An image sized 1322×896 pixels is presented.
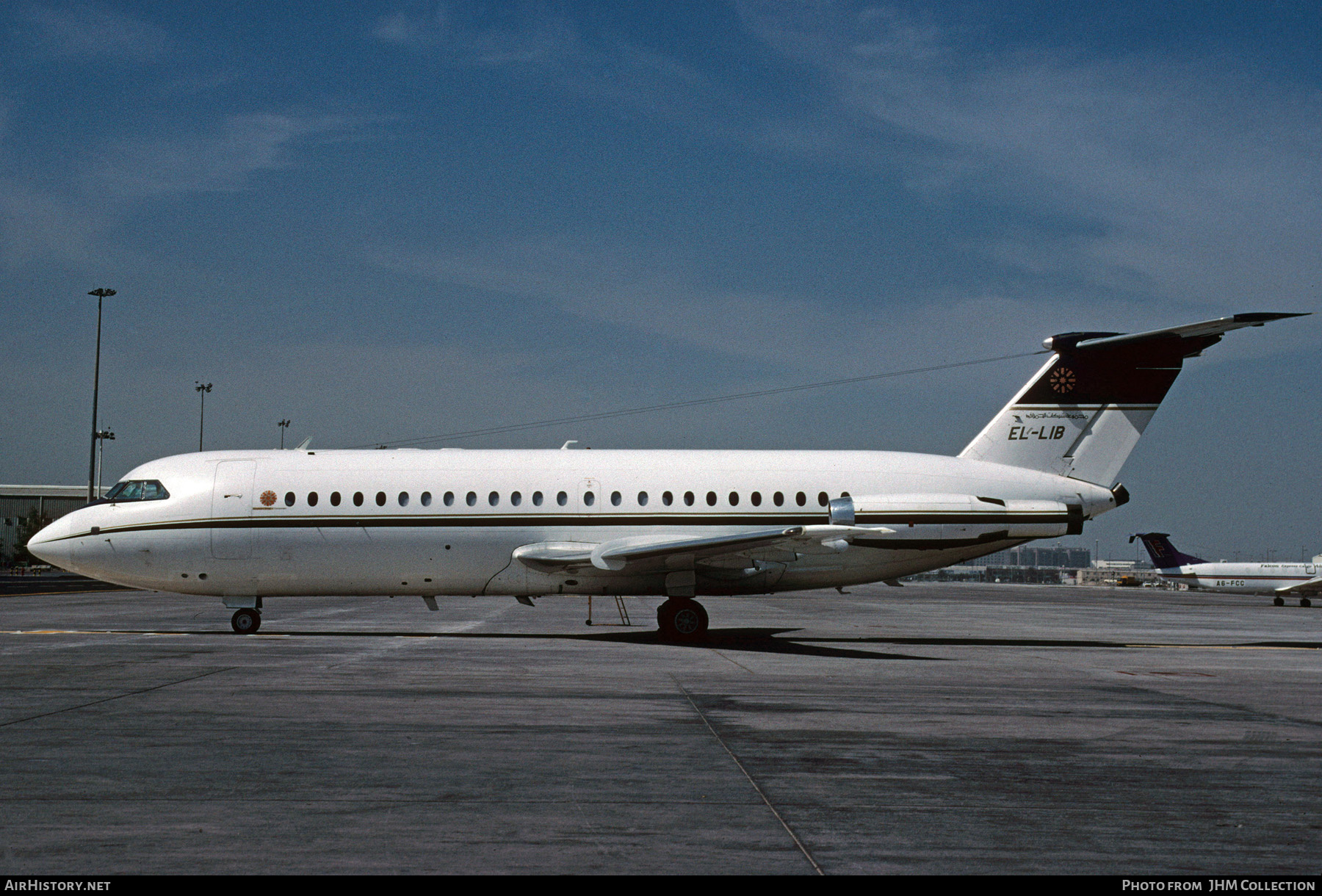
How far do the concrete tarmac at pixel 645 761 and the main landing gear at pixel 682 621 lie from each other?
2.05 metres

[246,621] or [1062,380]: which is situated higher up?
[1062,380]

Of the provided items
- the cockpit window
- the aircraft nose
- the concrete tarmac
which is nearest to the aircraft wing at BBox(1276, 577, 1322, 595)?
the concrete tarmac

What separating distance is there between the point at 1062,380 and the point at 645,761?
674 inches

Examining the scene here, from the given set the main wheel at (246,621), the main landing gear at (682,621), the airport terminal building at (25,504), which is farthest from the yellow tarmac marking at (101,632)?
the airport terminal building at (25,504)

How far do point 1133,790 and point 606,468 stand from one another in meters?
14.8

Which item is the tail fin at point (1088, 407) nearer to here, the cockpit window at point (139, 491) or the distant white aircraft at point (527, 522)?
the distant white aircraft at point (527, 522)

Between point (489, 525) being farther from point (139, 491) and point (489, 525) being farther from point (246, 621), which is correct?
point (139, 491)

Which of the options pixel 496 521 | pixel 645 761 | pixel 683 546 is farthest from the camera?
pixel 496 521

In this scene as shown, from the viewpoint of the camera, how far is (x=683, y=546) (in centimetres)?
1930

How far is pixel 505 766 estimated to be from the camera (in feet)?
27.3

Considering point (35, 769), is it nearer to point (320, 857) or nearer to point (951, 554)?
point (320, 857)

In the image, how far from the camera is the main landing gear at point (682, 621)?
68.4 ft

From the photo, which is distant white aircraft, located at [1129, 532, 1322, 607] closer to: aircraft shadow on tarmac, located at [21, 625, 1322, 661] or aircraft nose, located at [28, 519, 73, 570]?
aircraft shadow on tarmac, located at [21, 625, 1322, 661]

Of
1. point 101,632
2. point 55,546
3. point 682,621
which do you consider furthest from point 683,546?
point 55,546
